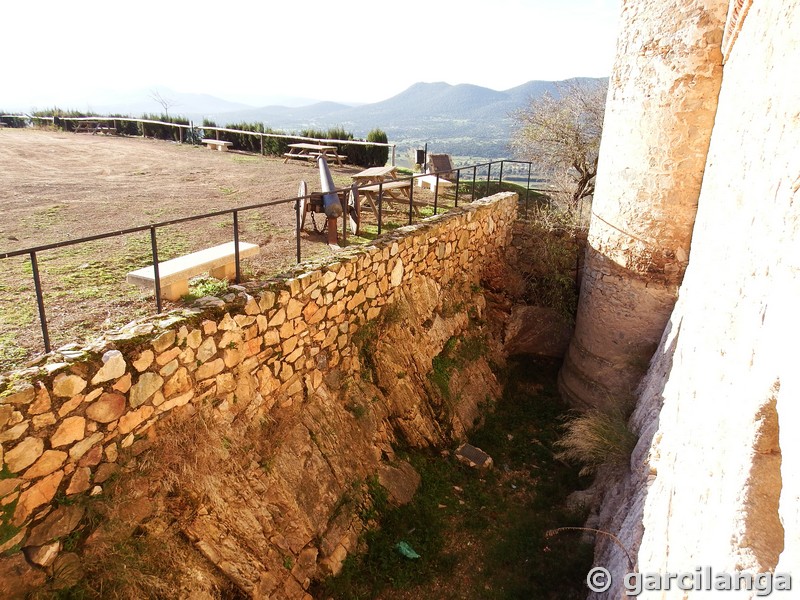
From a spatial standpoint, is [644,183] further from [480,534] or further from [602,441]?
[480,534]

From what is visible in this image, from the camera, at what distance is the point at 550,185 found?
16094 millimetres

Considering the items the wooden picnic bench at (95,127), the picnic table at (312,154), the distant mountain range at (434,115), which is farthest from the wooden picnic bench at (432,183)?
the distant mountain range at (434,115)

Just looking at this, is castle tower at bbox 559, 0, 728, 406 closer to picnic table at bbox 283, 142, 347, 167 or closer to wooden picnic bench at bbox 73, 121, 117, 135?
picnic table at bbox 283, 142, 347, 167

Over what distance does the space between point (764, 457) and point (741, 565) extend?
64cm

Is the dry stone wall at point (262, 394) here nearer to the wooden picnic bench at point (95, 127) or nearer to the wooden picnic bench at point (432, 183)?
the wooden picnic bench at point (432, 183)

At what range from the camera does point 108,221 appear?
308 inches

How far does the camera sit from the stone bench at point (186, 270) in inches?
198

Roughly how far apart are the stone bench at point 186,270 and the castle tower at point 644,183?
597 centimetres

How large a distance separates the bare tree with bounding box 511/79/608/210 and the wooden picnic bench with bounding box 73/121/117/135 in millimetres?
17836

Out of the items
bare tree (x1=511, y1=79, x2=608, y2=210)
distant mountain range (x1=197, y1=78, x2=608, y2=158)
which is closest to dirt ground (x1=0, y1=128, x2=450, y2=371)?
bare tree (x1=511, y1=79, x2=608, y2=210)

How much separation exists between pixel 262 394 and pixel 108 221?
4214 millimetres

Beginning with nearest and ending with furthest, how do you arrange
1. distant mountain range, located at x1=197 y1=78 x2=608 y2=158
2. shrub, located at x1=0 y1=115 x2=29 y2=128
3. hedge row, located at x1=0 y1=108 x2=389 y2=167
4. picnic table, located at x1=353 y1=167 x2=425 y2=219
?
picnic table, located at x1=353 y1=167 x2=425 y2=219 < hedge row, located at x1=0 y1=108 x2=389 y2=167 < shrub, located at x1=0 y1=115 x2=29 y2=128 < distant mountain range, located at x1=197 y1=78 x2=608 y2=158

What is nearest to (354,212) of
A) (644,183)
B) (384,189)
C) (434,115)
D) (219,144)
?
(384,189)

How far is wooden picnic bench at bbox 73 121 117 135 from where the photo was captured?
22562 millimetres
